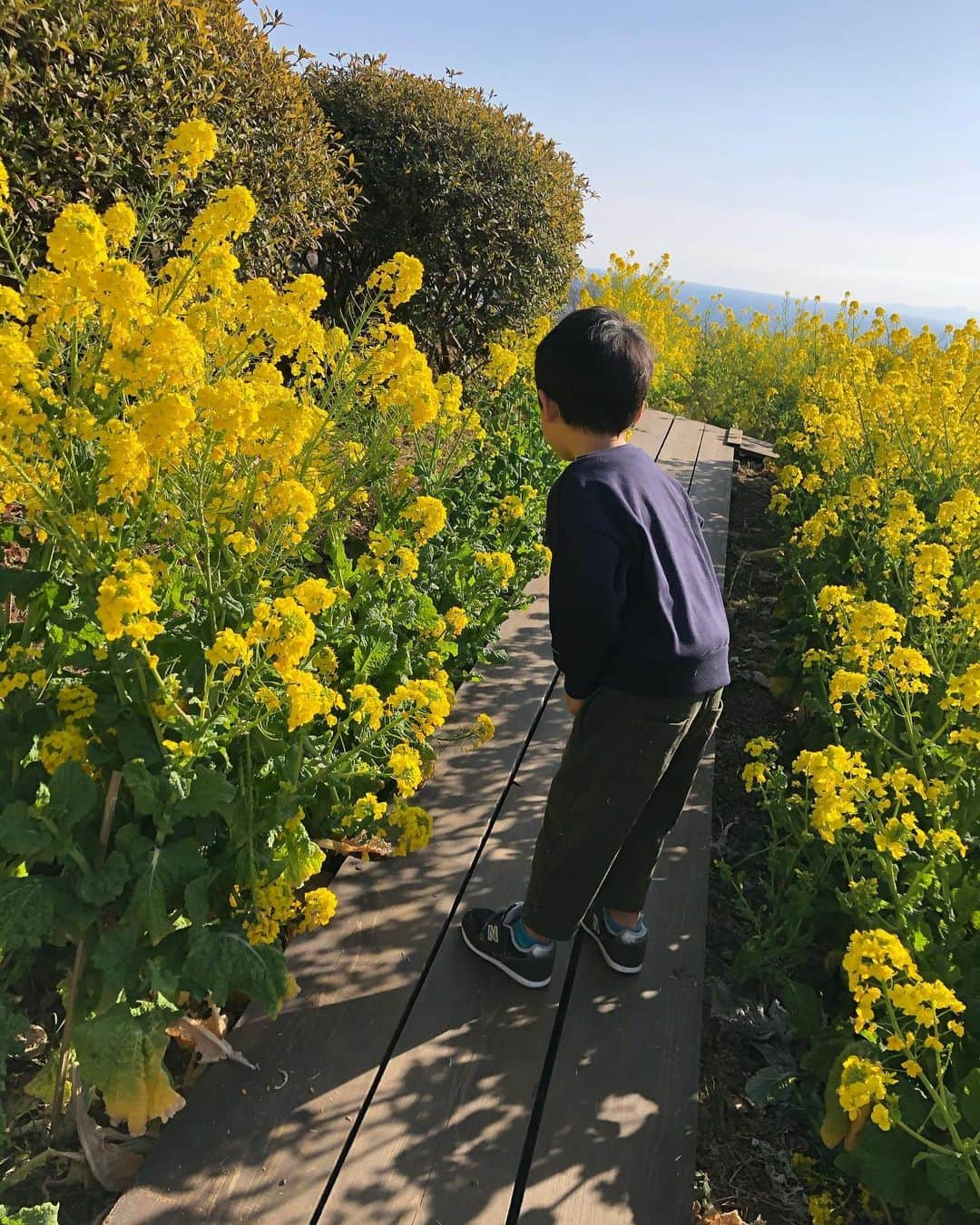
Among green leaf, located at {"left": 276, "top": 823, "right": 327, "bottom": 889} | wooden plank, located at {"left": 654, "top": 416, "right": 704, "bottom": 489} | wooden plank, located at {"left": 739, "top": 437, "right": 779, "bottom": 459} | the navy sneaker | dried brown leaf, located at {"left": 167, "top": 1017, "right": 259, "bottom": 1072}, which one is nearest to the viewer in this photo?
dried brown leaf, located at {"left": 167, "top": 1017, "right": 259, "bottom": 1072}

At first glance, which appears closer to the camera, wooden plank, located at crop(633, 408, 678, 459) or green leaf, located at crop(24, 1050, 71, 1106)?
green leaf, located at crop(24, 1050, 71, 1106)

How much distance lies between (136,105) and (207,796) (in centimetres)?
243

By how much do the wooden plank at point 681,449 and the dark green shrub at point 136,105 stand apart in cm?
302

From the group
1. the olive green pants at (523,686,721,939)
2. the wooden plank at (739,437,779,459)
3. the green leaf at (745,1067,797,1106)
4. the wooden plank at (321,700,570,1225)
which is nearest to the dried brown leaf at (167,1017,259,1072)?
the wooden plank at (321,700,570,1225)

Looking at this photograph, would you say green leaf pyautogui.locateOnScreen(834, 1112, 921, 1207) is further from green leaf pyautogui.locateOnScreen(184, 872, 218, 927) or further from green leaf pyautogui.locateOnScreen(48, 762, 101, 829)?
green leaf pyautogui.locateOnScreen(48, 762, 101, 829)

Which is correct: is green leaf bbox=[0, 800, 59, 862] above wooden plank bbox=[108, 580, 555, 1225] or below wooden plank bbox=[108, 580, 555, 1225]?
above

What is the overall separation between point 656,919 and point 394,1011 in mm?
733

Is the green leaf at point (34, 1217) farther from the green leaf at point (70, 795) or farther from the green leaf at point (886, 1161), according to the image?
the green leaf at point (886, 1161)

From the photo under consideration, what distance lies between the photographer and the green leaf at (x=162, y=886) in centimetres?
147

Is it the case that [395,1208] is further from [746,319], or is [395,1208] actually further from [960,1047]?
[746,319]

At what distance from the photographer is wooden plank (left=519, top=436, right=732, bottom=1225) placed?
1535 mm

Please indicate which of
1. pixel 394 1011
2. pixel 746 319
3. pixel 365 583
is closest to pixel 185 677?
pixel 365 583

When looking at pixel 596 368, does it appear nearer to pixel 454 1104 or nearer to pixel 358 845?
pixel 358 845

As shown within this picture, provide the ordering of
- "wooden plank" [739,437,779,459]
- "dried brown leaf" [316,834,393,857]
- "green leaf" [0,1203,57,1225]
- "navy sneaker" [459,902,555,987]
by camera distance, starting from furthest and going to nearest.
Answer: "wooden plank" [739,437,779,459] → "dried brown leaf" [316,834,393,857] → "navy sneaker" [459,902,555,987] → "green leaf" [0,1203,57,1225]
